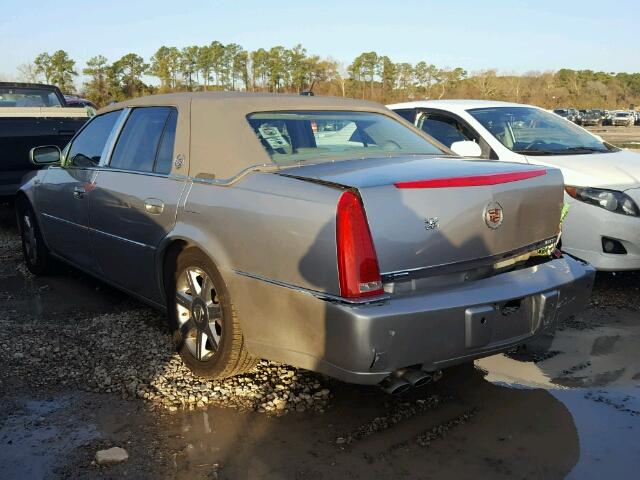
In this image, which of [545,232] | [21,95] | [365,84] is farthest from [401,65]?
[545,232]

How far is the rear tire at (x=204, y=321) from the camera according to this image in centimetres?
319

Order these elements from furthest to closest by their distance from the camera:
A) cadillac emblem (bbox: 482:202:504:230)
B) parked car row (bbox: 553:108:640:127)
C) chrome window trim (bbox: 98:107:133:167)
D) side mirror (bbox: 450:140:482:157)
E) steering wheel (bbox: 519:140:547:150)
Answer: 1. parked car row (bbox: 553:108:640:127)
2. steering wheel (bbox: 519:140:547:150)
3. side mirror (bbox: 450:140:482:157)
4. chrome window trim (bbox: 98:107:133:167)
5. cadillac emblem (bbox: 482:202:504:230)

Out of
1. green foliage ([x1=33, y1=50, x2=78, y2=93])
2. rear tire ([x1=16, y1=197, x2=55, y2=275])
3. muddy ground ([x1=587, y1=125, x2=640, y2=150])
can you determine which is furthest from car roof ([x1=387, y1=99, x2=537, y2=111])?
green foliage ([x1=33, y1=50, x2=78, y2=93])

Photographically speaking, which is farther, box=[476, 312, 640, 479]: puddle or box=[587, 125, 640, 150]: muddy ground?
box=[587, 125, 640, 150]: muddy ground

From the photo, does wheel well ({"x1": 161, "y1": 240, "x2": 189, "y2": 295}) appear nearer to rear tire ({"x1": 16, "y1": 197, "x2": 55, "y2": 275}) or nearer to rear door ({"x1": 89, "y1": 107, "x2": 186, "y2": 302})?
rear door ({"x1": 89, "y1": 107, "x2": 186, "y2": 302})

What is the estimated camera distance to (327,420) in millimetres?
3057

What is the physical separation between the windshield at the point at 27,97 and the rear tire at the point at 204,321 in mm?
8150

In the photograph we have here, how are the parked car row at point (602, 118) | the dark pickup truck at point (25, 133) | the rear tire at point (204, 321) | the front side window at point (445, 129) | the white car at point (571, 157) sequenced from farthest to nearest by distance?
the parked car row at point (602, 118) < the dark pickup truck at point (25, 133) < the front side window at point (445, 129) < the white car at point (571, 157) < the rear tire at point (204, 321)

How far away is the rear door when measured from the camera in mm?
3680

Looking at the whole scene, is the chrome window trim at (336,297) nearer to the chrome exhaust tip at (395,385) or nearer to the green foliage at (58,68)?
the chrome exhaust tip at (395,385)

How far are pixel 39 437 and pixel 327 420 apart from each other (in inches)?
54.5

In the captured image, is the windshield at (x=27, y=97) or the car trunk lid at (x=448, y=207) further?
the windshield at (x=27, y=97)

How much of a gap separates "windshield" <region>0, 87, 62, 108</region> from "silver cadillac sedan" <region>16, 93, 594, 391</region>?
723 cm

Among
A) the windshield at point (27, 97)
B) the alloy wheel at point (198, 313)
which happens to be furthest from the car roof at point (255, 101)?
the windshield at point (27, 97)
